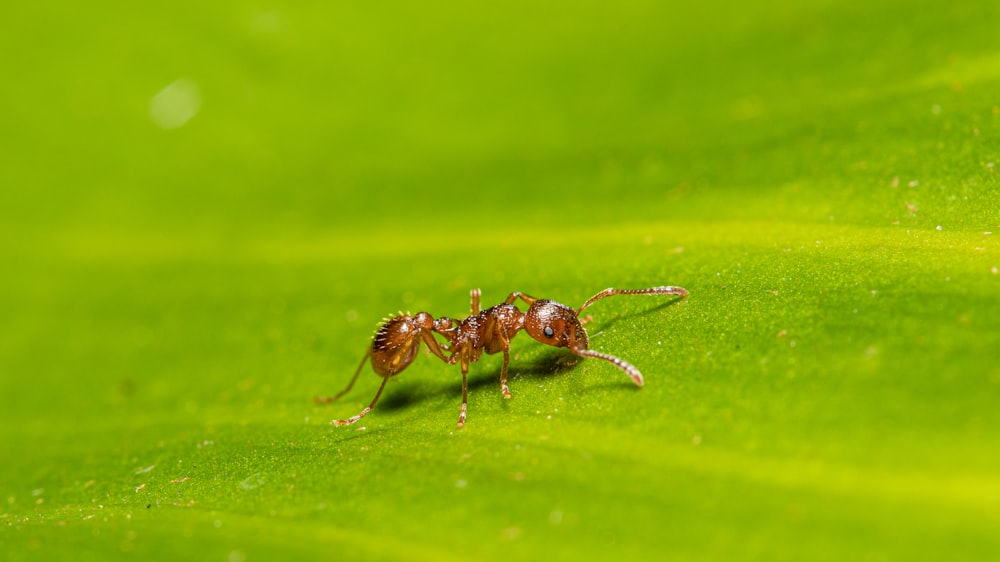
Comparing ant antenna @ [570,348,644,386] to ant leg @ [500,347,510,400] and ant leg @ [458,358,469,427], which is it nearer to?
ant leg @ [500,347,510,400]

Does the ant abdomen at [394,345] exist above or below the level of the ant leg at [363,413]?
above

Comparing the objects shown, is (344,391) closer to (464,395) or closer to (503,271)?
(464,395)

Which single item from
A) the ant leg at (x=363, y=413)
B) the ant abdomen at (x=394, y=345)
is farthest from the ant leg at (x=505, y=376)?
the ant leg at (x=363, y=413)

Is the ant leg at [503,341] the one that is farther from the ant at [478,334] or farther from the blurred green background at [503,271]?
the blurred green background at [503,271]

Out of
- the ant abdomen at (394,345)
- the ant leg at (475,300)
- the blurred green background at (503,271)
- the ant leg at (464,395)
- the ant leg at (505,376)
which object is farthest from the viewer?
the ant leg at (475,300)

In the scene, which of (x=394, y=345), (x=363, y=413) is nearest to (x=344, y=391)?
(x=363, y=413)

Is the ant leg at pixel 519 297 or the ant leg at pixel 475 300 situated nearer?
the ant leg at pixel 519 297
